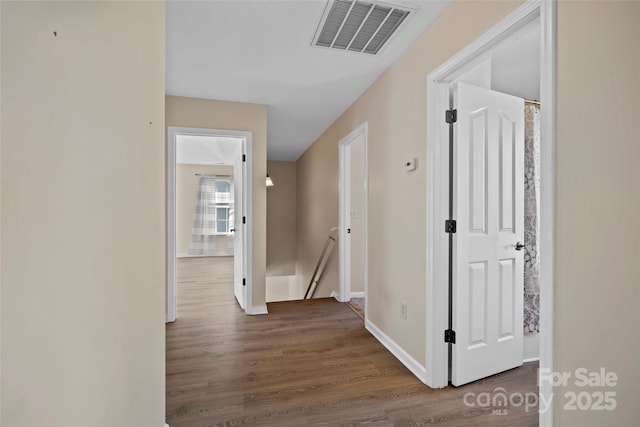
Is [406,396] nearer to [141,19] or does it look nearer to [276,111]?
[141,19]

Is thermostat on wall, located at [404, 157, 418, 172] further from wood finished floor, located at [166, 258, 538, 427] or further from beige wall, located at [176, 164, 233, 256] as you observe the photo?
beige wall, located at [176, 164, 233, 256]

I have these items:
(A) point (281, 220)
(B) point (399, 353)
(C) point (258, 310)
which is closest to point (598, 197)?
(B) point (399, 353)

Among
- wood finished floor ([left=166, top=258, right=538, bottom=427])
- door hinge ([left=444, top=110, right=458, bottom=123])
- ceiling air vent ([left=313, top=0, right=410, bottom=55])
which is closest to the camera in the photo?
wood finished floor ([left=166, top=258, right=538, bottom=427])

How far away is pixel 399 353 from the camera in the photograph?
232 centimetres

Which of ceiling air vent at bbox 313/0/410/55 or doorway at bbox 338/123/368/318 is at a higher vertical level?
ceiling air vent at bbox 313/0/410/55

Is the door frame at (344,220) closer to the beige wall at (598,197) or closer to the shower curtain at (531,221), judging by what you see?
the shower curtain at (531,221)

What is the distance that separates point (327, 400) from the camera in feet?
5.95

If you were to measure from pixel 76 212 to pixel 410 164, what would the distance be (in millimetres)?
1933

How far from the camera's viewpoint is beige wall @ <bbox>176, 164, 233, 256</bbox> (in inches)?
304

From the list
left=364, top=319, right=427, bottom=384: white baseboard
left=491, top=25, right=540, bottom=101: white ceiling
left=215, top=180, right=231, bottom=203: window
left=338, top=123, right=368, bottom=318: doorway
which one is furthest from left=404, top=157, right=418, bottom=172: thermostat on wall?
left=215, top=180, right=231, bottom=203: window

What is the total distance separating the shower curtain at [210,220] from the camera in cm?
780

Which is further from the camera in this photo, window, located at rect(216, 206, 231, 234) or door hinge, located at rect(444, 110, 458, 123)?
window, located at rect(216, 206, 231, 234)

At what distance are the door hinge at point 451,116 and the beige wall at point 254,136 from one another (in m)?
1.97

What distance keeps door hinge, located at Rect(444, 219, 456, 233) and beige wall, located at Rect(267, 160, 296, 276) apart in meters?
5.46
